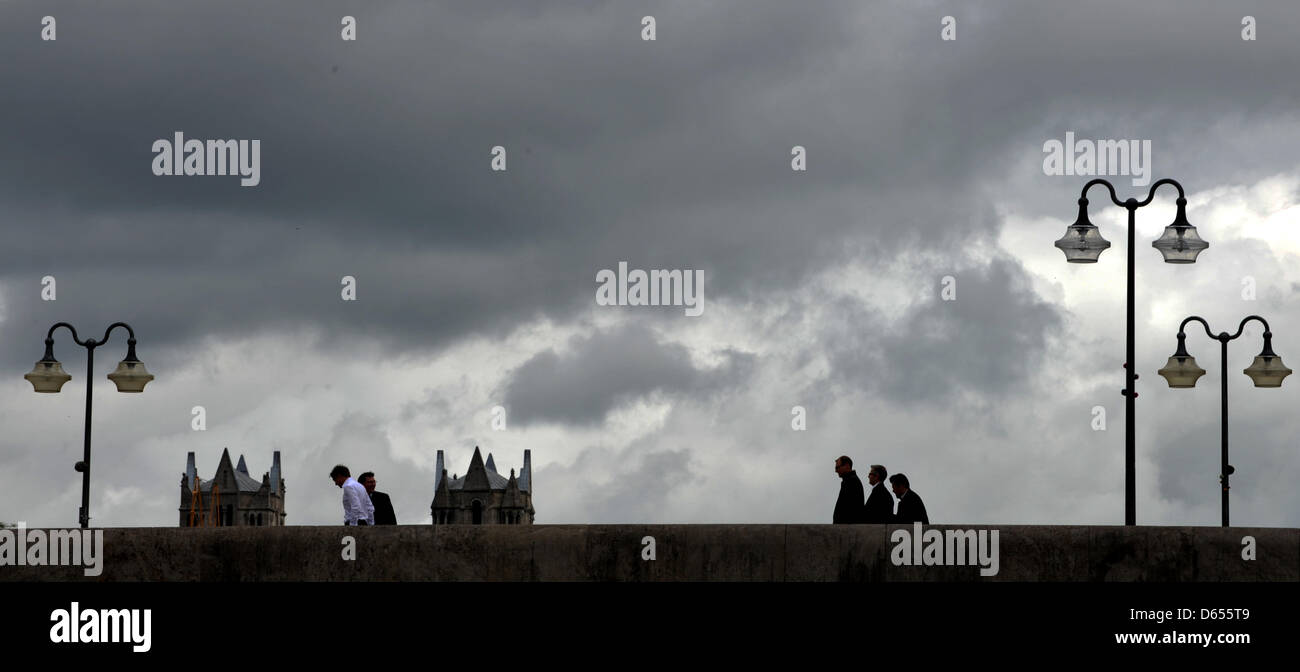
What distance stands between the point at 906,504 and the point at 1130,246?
5.92 m

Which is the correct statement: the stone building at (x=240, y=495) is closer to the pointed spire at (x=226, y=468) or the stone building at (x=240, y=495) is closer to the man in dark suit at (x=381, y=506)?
A: the pointed spire at (x=226, y=468)

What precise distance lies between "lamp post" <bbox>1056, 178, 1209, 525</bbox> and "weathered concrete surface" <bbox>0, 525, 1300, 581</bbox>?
487cm

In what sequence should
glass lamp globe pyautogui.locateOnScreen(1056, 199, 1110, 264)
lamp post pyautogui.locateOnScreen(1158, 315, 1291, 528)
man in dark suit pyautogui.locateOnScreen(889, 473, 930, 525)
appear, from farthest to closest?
1. lamp post pyautogui.locateOnScreen(1158, 315, 1291, 528)
2. glass lamp globe pyautogui.locateOnScreen(1056, 199, 1110, 264)
3. man in dark suit pyautogui.locateOnScreen(889, 473, 930, 525)

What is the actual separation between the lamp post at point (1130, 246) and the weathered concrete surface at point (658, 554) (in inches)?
192

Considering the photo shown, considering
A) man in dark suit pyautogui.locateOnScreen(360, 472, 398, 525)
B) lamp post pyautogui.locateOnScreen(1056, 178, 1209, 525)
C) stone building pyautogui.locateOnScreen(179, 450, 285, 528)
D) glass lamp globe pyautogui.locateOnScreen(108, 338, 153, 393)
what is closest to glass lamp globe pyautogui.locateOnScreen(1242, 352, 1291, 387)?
lamp post pyautogui.locateOnScreen(1056, 178, 1209, 525)

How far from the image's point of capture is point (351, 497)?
18047 mm

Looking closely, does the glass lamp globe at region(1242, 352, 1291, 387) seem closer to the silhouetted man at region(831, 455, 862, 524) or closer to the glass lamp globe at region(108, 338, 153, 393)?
the silhouetted man at region(831, 455, 862, 524)

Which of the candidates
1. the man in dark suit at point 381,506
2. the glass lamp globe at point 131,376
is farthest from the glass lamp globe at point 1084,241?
the glass lamp globe at point 131,376

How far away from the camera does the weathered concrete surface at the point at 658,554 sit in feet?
48.9

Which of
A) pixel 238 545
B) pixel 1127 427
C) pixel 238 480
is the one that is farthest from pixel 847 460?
pixel 238 480

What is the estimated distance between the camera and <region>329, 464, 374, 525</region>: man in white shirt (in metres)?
18.0
